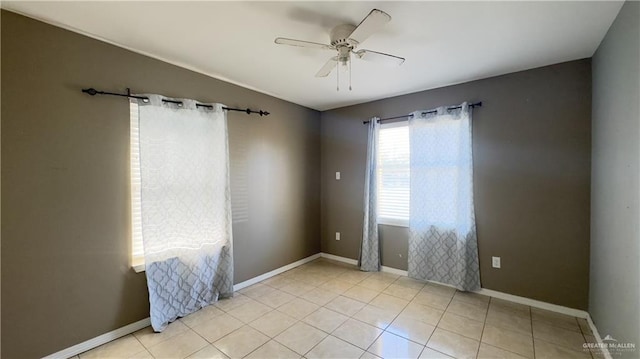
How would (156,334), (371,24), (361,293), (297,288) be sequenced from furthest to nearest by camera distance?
(297,288)
(361,293)
(156,334)
(371,24)

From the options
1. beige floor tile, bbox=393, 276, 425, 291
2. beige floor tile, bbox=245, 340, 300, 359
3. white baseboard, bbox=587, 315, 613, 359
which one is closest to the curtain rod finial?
beige floor tile, bbox=245, 340, 300, 359

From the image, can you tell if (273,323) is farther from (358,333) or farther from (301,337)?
(358,333)

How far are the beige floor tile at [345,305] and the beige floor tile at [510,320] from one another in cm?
121

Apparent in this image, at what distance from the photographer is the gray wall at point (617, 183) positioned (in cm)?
150

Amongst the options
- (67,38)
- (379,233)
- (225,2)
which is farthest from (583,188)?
(67,38)

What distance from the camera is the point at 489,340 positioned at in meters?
2.08

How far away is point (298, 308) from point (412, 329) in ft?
3.64

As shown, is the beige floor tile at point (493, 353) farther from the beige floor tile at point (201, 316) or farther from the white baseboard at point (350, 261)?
the beige floor tile at point (201, 316)

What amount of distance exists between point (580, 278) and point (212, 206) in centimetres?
372

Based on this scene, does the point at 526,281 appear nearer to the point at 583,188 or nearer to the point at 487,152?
the point at 583,188

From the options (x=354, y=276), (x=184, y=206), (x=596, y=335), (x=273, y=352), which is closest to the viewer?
(x=273, y=352)

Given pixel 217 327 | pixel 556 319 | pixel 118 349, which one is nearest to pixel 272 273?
pixel 217 327

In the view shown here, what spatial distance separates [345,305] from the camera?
8.84 feet

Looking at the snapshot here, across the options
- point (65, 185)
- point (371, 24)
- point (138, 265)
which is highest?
point (371, 24)
